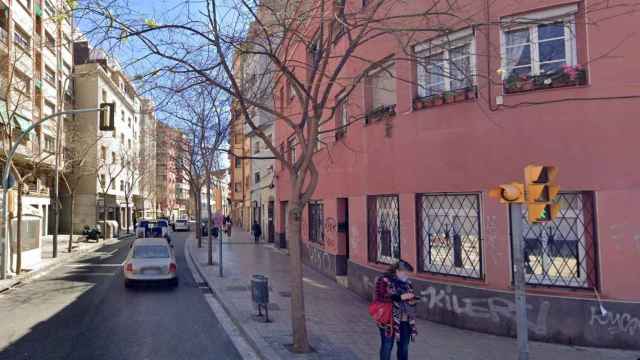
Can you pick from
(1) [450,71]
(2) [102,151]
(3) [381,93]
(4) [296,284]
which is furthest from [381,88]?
(2) [102,151]

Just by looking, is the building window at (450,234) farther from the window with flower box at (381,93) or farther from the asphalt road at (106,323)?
the asphalt road at (106,323)

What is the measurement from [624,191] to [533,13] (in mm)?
3461

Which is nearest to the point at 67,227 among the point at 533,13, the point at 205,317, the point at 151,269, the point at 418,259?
the point at 151,269

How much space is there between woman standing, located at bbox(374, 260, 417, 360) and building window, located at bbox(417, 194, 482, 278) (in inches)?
134

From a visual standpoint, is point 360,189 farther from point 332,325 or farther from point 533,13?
point 533,13

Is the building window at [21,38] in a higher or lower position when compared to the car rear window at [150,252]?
higher

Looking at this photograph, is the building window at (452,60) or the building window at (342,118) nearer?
the building window at (452,60)

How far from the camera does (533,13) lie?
852cm

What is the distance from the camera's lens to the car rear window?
14.5 m

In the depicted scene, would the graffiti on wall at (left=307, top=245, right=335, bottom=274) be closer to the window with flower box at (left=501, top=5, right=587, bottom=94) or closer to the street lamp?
the street lamp

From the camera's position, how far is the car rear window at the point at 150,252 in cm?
1449

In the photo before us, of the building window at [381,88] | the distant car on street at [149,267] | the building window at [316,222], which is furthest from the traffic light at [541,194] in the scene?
the building window at [316,222]

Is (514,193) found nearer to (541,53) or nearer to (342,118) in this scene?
(541,53)

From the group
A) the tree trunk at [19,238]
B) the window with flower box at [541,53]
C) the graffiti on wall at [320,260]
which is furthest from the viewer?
the tree trunk at [19,238]
